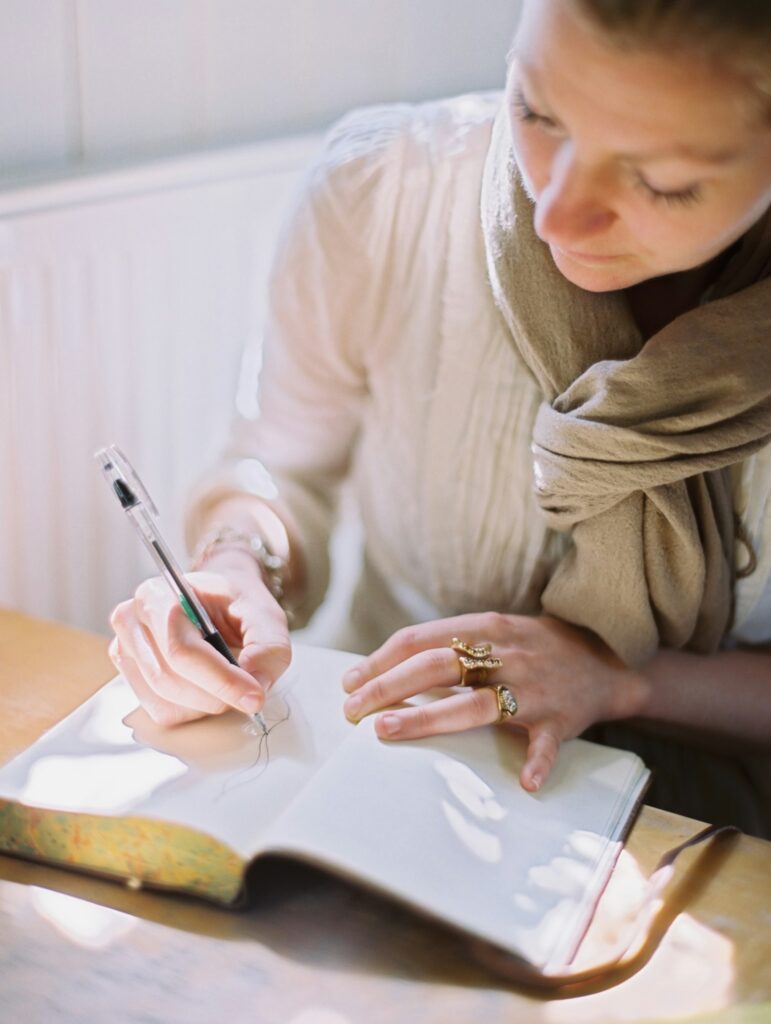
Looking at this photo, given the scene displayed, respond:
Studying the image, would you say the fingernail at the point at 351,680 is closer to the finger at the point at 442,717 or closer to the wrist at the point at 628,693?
the finger at the point at 442,717

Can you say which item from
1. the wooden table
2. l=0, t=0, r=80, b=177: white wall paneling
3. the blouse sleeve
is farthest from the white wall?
the wooden table

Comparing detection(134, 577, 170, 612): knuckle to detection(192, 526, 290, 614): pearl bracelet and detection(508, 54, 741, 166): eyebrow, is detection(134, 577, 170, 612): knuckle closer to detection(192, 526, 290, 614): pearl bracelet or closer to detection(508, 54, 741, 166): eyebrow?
detection(192, 526, 290, 614): pearl bracelet

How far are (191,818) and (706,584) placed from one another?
0.46m

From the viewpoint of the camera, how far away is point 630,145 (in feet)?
2.20

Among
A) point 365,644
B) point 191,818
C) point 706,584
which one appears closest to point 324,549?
point 365,644

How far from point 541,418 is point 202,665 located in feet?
1.03

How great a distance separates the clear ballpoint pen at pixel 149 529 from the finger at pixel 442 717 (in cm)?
9

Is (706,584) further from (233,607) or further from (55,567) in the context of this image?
(55,567)

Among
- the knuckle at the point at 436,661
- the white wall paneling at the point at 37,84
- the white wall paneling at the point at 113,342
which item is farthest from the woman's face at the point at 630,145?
the white wall paneling at the point at 37,84

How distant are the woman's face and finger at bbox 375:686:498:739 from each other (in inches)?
11.4

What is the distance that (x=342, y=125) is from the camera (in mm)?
1061

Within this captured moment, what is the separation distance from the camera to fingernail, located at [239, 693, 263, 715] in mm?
751

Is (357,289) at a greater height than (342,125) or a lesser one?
lesser

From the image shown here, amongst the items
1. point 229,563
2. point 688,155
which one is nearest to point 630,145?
point 688,155
